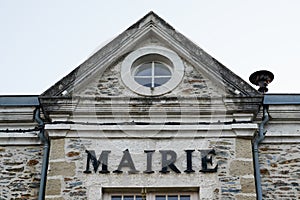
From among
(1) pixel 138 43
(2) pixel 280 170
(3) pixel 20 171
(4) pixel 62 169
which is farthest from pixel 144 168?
(1) pixel 138 43

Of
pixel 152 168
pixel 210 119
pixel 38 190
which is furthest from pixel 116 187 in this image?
pixel 210 119

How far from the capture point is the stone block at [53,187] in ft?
25.6

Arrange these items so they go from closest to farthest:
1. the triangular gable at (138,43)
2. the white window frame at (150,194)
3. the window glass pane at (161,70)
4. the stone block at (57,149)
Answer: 1. the white window frame at (150,194)
2. the stone block at (57,149)
3. the triangular gable at (138,43)
4. the window glass pane at (161,70)

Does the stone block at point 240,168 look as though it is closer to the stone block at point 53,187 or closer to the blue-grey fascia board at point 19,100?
the stone block at point 53,187

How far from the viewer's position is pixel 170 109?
854 cm

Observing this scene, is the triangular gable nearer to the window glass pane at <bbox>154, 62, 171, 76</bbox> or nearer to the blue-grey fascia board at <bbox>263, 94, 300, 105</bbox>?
the window glass pane at <bbox>154, 62, 171, 76</bbox>

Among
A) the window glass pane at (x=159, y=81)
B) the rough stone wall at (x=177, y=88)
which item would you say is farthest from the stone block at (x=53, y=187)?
the window glass pane at (x=159, y=81)

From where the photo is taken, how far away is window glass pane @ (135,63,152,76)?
9.21 meters

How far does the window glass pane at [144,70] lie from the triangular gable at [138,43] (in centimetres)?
34

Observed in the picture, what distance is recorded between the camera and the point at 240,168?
26.2 feet

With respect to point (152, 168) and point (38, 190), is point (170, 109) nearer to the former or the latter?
point (152, 168)

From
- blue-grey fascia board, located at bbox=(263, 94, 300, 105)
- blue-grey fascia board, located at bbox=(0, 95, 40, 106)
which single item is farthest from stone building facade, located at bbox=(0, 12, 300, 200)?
blue-grey fascia board, located at bbox=(0, 95, 40, 106)

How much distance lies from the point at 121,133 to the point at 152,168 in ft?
2.45

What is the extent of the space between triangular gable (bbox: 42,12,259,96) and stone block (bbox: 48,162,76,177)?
117 cm
